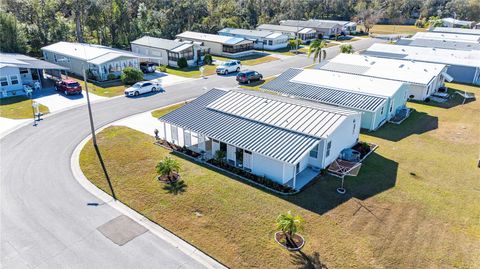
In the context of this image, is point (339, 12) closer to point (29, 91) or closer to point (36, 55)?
point (36, 55)

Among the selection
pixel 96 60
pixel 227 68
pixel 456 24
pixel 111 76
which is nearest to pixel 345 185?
pixel 227 68

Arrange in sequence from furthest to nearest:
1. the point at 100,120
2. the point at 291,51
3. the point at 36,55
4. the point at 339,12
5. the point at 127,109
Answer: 1. the point at 339,12
2. the point at 291,51
3. the point at 36,55
4. the point at 127,109
5. the point at 100,120

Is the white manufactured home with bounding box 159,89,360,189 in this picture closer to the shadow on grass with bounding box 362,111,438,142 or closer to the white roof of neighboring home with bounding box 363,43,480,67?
the shadow on grass with bounding box 362,111,438,142

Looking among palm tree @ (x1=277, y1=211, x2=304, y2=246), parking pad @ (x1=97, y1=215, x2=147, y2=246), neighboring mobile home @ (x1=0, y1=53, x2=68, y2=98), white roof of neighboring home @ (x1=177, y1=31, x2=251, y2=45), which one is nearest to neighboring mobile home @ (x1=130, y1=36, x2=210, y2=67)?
white roof of neighboring home @ (x1=177, y1=31, x2=251, y2=45)

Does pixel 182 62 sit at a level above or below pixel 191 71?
above

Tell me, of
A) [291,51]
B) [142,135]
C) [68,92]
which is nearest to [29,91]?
[68,92]

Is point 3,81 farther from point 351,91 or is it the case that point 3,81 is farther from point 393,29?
point 393,29
